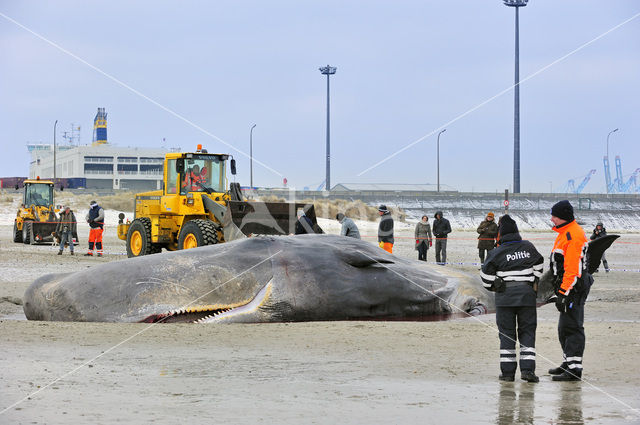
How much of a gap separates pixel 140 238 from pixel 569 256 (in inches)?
659

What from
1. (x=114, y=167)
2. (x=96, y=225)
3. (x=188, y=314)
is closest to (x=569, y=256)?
(x=188, y=314)

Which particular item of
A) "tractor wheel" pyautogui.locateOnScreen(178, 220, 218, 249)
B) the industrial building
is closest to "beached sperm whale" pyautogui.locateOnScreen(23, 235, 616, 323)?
"tractor wheel" pyautogui.locateOnScreen(178, 220, 218, 249)

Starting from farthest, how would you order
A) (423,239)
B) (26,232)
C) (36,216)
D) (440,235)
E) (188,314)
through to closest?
(36,216), (26,232), (440,235), (423,239), (188,314)

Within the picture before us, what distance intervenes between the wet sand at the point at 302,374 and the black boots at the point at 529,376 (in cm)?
9

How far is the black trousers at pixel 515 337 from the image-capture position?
677 cm

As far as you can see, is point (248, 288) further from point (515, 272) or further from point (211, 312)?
point (515, 272)

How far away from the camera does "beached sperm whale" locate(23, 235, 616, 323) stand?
9.34 meters

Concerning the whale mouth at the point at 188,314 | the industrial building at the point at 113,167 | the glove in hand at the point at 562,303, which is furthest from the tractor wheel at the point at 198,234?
the industrial building at the point at 113,167

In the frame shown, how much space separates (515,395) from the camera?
242 inches

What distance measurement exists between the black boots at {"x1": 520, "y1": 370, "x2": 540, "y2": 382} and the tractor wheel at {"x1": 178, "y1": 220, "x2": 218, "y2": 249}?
12.4 meters

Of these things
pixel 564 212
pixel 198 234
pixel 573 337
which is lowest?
pixel 573 337

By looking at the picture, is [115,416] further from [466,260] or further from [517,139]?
[517,139]

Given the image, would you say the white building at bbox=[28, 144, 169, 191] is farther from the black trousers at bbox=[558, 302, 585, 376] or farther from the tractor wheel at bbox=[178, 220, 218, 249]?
the black trousers at bbox=[558, 302, 585, 376]

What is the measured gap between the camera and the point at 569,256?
7.21m
